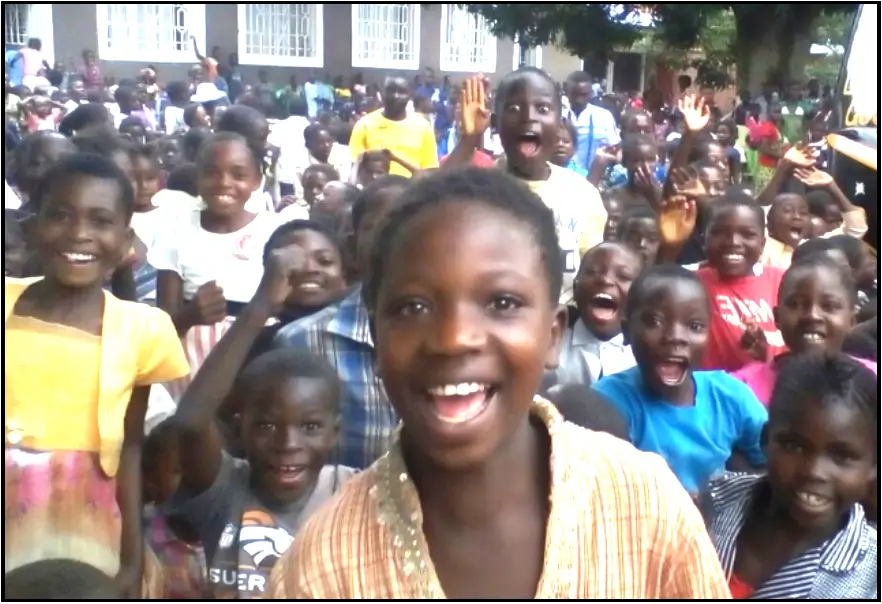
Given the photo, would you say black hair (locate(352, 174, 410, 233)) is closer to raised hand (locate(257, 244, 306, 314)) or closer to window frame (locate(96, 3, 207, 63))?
raised hand (locate(257, 244, 306, 314))

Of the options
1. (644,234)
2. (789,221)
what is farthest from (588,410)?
(789,221)

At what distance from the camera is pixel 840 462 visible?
1.85 m

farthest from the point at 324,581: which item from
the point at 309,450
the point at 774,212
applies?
the point at 774,212

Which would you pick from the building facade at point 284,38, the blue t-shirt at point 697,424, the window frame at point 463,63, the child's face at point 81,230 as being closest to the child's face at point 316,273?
the child's face at point 81,230

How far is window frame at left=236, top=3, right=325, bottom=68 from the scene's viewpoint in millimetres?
17734

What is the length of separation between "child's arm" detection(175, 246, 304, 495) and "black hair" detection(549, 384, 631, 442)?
69cm

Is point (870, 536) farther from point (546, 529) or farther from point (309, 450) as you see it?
point (309, 450)

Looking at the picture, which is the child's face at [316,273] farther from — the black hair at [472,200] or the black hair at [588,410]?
the black hair at [472,200]

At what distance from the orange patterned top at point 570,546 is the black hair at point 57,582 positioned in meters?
0.72

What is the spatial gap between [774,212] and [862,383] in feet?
A: 7.52

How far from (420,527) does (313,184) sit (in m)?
3.89

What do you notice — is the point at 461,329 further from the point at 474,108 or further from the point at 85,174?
the point at 474,108

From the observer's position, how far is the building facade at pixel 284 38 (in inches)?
615

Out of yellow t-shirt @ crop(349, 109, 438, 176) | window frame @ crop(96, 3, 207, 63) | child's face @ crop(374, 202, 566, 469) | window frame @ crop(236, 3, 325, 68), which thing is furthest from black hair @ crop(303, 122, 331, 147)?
window frame @ crop(236, 3, 325, 68)
